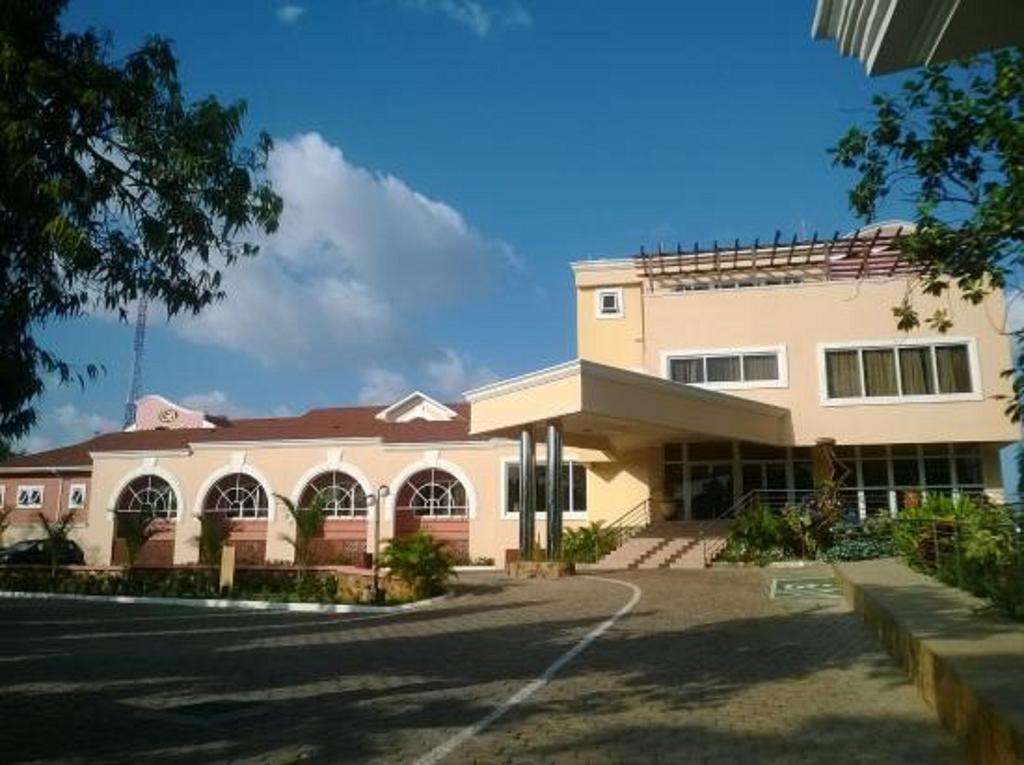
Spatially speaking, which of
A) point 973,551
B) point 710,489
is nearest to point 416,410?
point 710,489

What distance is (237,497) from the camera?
34.8 m

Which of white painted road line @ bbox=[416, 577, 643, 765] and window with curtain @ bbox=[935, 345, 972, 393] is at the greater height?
window with curtain @ bbox=[935, 345, 972, 393]

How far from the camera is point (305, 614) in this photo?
17969mm

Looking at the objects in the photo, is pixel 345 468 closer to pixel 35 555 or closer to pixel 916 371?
pixel 35 555

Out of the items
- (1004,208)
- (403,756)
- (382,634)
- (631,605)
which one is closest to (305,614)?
(382,634)

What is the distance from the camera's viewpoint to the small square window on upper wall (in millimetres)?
32938

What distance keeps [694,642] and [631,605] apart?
14.0 feet

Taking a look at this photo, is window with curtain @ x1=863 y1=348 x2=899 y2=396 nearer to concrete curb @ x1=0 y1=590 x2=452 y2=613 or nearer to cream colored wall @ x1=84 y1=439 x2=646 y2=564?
cream colored wall @ x1=84 y1=439 x2=646 y2=564

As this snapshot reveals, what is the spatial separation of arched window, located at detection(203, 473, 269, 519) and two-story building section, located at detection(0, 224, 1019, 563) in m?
0.08

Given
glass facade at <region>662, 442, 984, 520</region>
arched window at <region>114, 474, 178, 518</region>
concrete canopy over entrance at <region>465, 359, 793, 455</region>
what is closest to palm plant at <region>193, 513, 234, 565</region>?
concrete canopy over entrance at <region>465, 359, 793, 455</region>

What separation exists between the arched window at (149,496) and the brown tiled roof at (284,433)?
1.22 m

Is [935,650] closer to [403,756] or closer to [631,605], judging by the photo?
[403,756]

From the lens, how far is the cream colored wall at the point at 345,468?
31188mm

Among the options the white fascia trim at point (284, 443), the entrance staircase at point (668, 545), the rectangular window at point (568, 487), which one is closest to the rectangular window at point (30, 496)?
the white fascia trim at point (284, 443)
